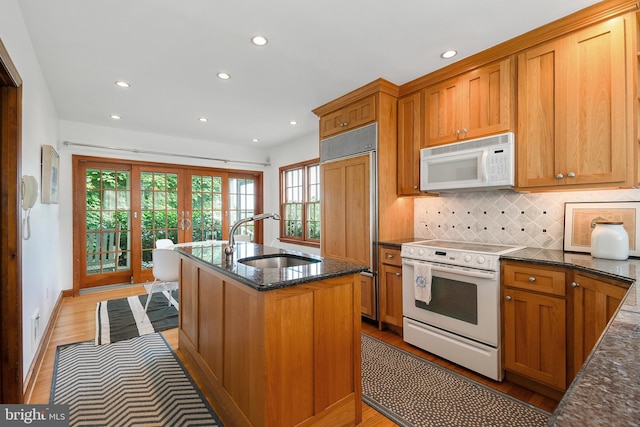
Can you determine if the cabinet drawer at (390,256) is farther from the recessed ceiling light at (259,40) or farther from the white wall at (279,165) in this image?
the recessed ceiling light at (259,40)

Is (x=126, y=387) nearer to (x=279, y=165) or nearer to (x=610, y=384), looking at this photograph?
(x=610, y=384)

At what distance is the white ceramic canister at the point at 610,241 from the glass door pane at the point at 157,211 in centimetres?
534

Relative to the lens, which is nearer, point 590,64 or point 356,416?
point 356,416

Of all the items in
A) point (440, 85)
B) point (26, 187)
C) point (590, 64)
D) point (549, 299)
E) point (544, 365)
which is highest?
point (440, 85)

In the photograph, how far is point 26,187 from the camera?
201 centimetres

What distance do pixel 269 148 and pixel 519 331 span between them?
202 inches

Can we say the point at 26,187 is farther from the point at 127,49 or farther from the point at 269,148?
the point at 269,148

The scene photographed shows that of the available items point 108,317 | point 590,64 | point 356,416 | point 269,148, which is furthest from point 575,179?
point 269,148

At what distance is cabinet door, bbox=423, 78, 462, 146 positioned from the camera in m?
2.71

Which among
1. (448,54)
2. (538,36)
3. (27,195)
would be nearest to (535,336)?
(538,36)

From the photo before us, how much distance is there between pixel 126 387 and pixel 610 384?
8.64ft

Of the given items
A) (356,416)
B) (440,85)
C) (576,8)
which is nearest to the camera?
(356,416)

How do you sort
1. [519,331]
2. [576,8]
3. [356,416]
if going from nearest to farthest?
[356,416]
[576,8]
[519,331]

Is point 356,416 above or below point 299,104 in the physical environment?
below
